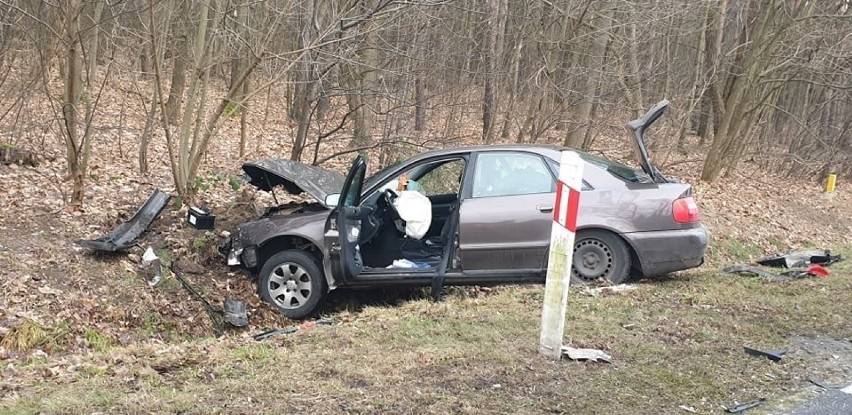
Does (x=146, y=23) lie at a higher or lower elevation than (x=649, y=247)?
higher

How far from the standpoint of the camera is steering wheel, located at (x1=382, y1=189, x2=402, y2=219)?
7234 mm

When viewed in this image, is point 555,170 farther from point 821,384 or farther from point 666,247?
point 821,384

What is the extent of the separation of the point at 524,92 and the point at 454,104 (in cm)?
245

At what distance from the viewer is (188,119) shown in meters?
9.81

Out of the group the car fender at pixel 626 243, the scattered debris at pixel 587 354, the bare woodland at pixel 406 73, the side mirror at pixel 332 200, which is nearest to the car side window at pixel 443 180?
the side mirror at pixel 332 200

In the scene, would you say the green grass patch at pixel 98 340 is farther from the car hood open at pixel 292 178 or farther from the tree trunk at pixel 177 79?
the tree trunk at pixel 177 79

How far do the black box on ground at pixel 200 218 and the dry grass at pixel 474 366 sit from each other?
3.35 m

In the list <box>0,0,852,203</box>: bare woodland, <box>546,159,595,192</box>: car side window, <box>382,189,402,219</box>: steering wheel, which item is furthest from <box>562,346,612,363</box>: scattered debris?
<box>0,0,852,203</box>: bare woodland

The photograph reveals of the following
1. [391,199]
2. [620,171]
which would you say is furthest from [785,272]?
[391,199]

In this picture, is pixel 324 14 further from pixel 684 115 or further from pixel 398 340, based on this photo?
pixel 684 115

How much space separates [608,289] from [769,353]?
6.45 feet

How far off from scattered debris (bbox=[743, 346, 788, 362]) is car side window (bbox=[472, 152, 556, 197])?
8.34ft

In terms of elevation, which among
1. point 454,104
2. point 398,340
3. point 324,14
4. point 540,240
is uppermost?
point 324,14

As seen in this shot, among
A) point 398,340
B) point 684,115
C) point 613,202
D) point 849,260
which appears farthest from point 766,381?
point 684,115
